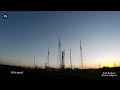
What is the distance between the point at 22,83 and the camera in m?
1.94

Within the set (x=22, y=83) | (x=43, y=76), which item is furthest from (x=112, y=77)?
(x=22, y=83)
